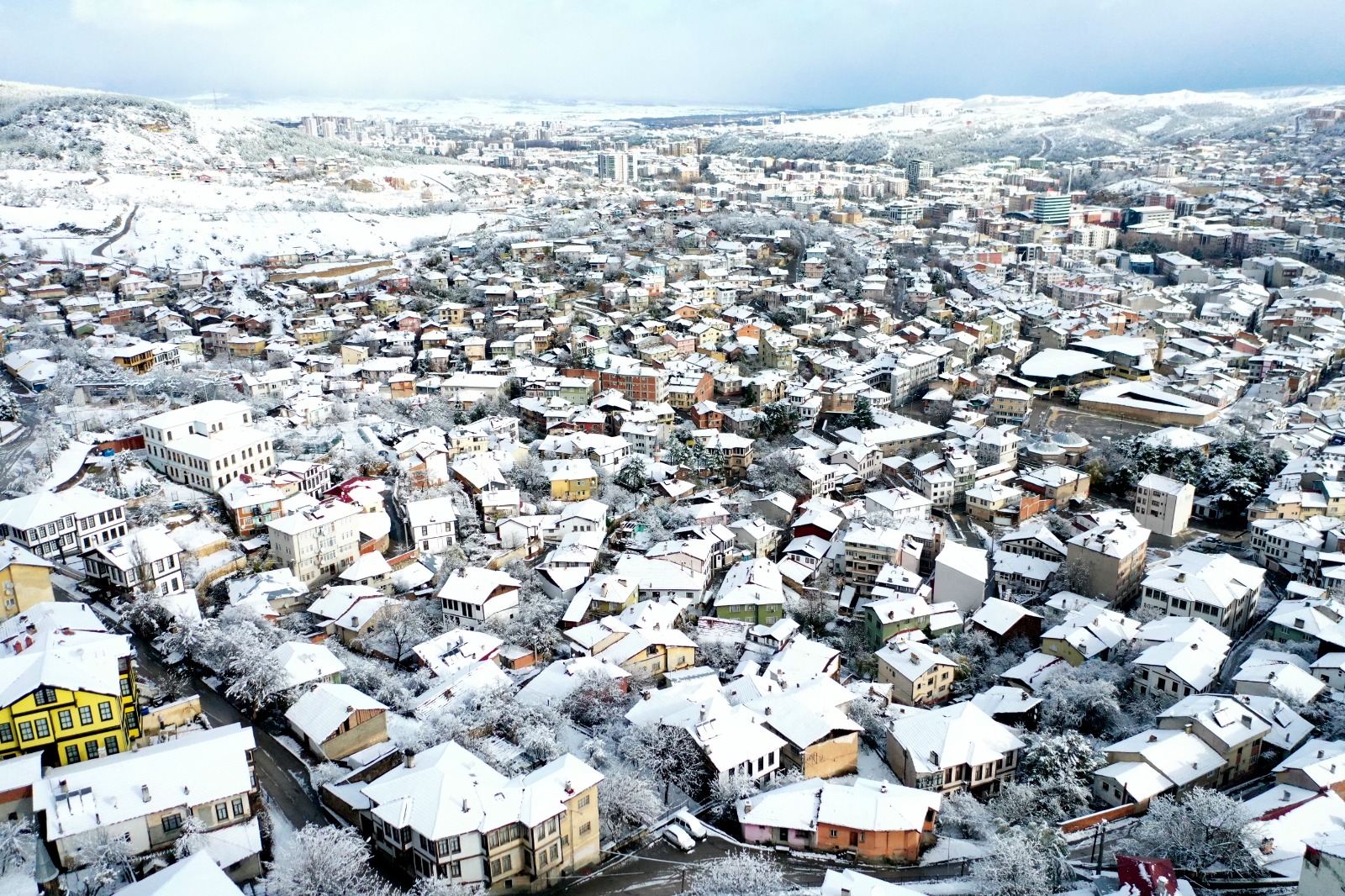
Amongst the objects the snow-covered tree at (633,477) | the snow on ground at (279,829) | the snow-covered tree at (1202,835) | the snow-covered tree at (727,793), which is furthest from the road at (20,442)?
the snow-covered tree at (1202,835)

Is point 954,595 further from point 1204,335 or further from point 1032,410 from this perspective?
point 1204,335

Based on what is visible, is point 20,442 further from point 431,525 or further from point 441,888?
point 441,888

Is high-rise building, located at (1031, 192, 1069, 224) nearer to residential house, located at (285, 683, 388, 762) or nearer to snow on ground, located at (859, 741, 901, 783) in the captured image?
snow on ground, located at (859, 741, 901, 783)

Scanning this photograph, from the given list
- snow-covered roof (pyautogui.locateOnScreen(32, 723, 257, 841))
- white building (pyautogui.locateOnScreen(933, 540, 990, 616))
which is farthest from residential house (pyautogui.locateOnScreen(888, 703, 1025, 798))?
snow-covered roof (pyautogui.locateOnScreen(32, 723, 257, 841))

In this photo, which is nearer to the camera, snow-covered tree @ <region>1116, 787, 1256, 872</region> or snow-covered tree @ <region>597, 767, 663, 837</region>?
snow-covered tree @ <region>1116, 787, 1256, 872</region>

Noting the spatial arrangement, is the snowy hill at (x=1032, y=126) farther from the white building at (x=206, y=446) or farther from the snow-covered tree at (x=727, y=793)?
the snow-covered tree at (x=727, y=793)

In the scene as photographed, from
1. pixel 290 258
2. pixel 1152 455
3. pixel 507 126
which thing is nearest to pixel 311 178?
pixel 290 258

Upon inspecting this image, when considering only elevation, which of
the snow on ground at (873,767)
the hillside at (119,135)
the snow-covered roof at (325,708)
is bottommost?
the snow on ground at (873,767)
